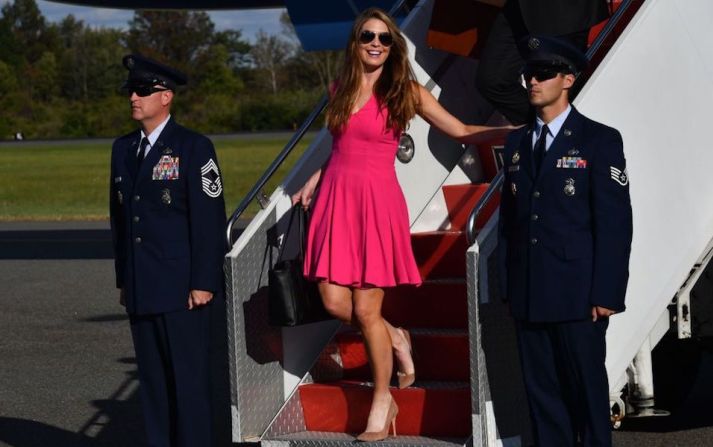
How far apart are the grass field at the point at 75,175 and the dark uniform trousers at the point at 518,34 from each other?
17.1 m

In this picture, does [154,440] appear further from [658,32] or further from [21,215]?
[21,215]

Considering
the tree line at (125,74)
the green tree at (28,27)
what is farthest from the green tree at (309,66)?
the green tree at (28,27)

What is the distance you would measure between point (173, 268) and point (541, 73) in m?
1.50

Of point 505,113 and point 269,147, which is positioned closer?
point 505,113

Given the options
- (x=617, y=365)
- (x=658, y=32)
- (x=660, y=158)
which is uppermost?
(x=658, y=32)

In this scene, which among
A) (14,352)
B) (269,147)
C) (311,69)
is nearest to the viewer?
(14,352)

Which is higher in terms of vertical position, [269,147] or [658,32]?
[269,147]

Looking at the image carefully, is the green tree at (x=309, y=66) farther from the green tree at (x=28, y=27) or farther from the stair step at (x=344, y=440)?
the stair step at (x=344, y=440)

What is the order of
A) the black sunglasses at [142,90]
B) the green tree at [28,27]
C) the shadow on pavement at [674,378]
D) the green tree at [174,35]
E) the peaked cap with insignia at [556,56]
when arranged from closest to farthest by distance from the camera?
the peaked cap with insignia at [556,56]
the black sunglasses at [142,90]
the shadow on pavement at [674,378]
the green tree at [174,35]
the green tree at [28,27]

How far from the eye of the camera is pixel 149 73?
16.5 ft

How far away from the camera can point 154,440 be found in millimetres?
5125

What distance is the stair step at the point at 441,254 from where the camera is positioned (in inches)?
231

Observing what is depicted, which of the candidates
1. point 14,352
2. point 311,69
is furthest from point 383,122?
point 311,69

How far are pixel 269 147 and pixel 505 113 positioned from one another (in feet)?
163
